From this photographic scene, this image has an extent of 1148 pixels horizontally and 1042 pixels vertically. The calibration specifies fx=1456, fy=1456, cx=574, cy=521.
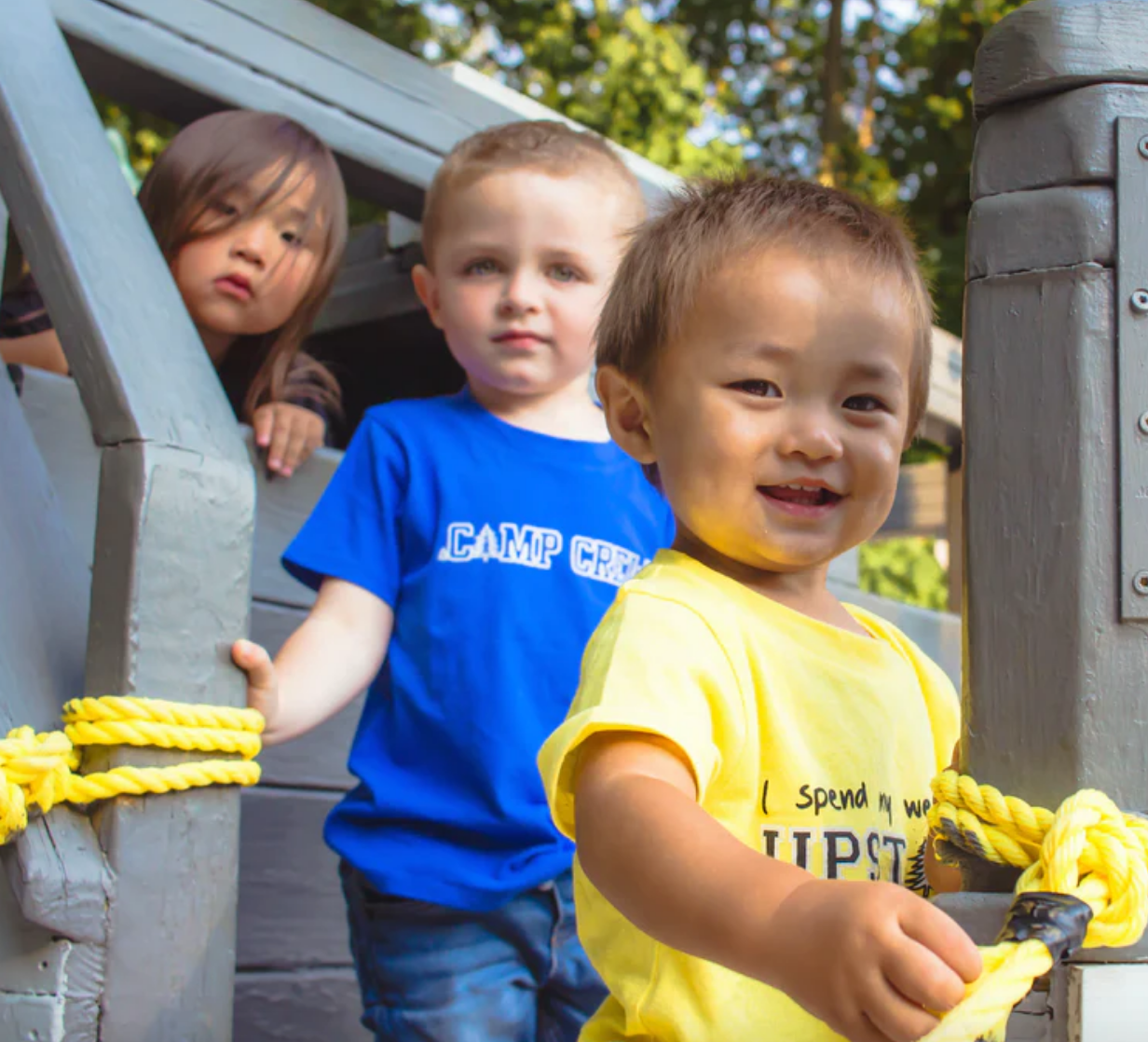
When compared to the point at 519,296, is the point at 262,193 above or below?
above

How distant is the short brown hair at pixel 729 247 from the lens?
4.67 feet

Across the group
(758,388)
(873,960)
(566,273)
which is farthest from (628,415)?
(566,273)

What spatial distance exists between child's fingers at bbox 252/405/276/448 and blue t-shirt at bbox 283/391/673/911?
12.0 inches

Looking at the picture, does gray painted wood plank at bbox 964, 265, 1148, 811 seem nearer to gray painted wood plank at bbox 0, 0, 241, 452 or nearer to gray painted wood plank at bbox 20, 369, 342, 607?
gray painted wood plank at bbox 0, 0, 241, 452

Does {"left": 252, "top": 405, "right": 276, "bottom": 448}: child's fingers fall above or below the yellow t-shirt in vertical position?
above

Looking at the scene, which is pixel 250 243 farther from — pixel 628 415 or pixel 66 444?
pixel 628 415

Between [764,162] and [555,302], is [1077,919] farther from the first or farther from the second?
[764,162]

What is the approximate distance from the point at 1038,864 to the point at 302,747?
185 cm

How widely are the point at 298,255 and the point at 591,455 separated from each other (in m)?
0.93

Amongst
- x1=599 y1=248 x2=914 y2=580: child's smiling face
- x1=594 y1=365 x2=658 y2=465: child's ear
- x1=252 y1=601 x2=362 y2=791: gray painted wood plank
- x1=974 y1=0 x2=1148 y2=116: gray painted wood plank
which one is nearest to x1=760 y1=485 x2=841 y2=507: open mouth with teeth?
x1=599 y1=248 x2=914 y2=580: child's smiling face

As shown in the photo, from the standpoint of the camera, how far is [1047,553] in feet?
3.65

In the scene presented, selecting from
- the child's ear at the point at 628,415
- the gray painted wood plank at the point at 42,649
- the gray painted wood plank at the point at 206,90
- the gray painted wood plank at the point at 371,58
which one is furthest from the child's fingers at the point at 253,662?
the gray painted wood plank at the point at 371,58

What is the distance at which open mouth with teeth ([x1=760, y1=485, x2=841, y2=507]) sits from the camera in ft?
4.61

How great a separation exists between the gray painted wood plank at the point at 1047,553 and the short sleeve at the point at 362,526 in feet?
4.00
